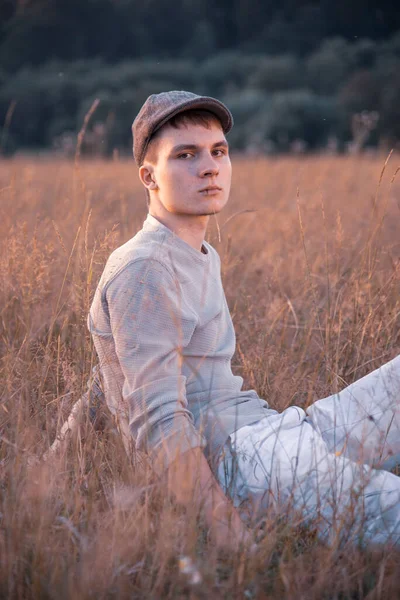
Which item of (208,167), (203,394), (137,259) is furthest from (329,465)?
(208,167)

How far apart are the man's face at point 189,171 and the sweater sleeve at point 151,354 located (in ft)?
0.75

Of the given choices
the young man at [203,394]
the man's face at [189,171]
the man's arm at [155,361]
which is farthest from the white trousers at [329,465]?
the man's face at [189,171]

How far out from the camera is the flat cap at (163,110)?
1857 mm

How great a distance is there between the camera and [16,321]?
257 cm

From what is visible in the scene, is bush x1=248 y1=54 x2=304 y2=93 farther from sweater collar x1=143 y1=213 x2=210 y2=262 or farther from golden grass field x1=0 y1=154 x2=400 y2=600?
sweater collar x1=143 y1=213 x2=210 y2=262

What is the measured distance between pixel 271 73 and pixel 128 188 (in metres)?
18.1

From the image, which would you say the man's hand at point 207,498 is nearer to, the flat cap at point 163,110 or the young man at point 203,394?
the young man at point 203,394

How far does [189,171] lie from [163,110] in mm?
179

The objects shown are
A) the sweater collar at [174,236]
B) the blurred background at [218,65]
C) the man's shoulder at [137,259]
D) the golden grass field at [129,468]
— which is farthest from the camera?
the blurred background at [218,65]

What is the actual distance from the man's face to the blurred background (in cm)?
904

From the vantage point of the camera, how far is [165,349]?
169 cm

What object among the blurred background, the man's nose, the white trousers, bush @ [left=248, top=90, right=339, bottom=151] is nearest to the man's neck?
the man's nose

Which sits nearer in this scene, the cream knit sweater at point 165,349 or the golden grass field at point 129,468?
the golden grass field at point 129,468

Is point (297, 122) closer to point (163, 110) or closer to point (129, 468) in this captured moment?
point (163, 110)
